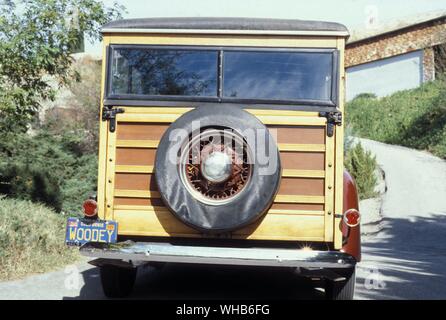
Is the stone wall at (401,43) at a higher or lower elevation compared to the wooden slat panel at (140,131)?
higher

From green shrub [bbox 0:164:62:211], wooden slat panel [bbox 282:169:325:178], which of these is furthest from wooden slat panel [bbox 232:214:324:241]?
green shrub [bbox 0:164:62:211]

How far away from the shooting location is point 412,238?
14148 millimetres

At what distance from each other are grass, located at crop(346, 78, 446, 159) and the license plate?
1890cm

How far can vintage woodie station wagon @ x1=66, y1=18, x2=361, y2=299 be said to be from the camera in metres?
5.37

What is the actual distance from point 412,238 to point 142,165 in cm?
982


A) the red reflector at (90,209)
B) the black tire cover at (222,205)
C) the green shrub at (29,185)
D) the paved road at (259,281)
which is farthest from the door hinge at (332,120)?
the green shrub at (29,185)

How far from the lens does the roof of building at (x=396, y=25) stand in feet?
107

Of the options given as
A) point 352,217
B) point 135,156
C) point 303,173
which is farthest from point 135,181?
point 352,217

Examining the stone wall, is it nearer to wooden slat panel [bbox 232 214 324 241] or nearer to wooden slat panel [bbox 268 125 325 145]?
wooden slat panel [bbox 268 125 325 145]

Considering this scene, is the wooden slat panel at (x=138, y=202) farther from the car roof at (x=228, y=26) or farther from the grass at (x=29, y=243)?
the grass at (x=29, y=243)

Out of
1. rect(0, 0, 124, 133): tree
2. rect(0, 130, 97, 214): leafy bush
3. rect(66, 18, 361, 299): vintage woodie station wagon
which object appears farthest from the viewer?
rect(0, 130, 97, 214): leafy bush

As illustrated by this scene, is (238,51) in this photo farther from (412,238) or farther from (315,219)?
(412,238)

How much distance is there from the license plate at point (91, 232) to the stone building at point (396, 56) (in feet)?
90.8

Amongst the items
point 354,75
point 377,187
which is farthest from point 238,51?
point 354,75
